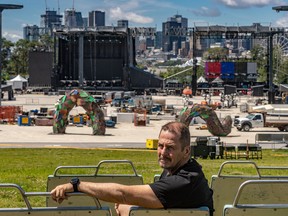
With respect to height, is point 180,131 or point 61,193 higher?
point 180,131

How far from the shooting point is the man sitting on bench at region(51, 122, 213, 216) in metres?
6.23

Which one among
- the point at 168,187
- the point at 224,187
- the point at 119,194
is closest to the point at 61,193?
the point at 119,194

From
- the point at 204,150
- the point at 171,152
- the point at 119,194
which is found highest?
the point at 171,152

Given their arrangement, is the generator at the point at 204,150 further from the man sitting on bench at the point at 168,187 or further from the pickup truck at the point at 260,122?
the pickup truck at the point at 260,122

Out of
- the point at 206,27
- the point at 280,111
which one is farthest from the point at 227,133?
the point at 206,27

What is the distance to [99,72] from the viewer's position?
160000 mm

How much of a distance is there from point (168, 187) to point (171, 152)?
38cm

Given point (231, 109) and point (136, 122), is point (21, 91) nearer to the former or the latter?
point (231, 109)

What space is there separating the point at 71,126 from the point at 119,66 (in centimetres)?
9565

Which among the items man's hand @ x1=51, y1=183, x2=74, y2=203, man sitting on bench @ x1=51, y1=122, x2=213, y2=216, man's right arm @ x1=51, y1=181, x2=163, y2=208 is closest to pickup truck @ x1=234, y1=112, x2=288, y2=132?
man sitting on bench @ x1=51, y1=122, x2=213, y2=216

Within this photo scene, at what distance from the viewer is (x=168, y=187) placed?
623cm

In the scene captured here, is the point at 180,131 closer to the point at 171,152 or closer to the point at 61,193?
the point at 171,152

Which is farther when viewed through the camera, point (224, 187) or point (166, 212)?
point (224, 187)

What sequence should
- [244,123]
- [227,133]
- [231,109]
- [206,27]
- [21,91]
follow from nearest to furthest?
[227,133] < [244,123] < [231,109] < [206,27] < [21,91]
